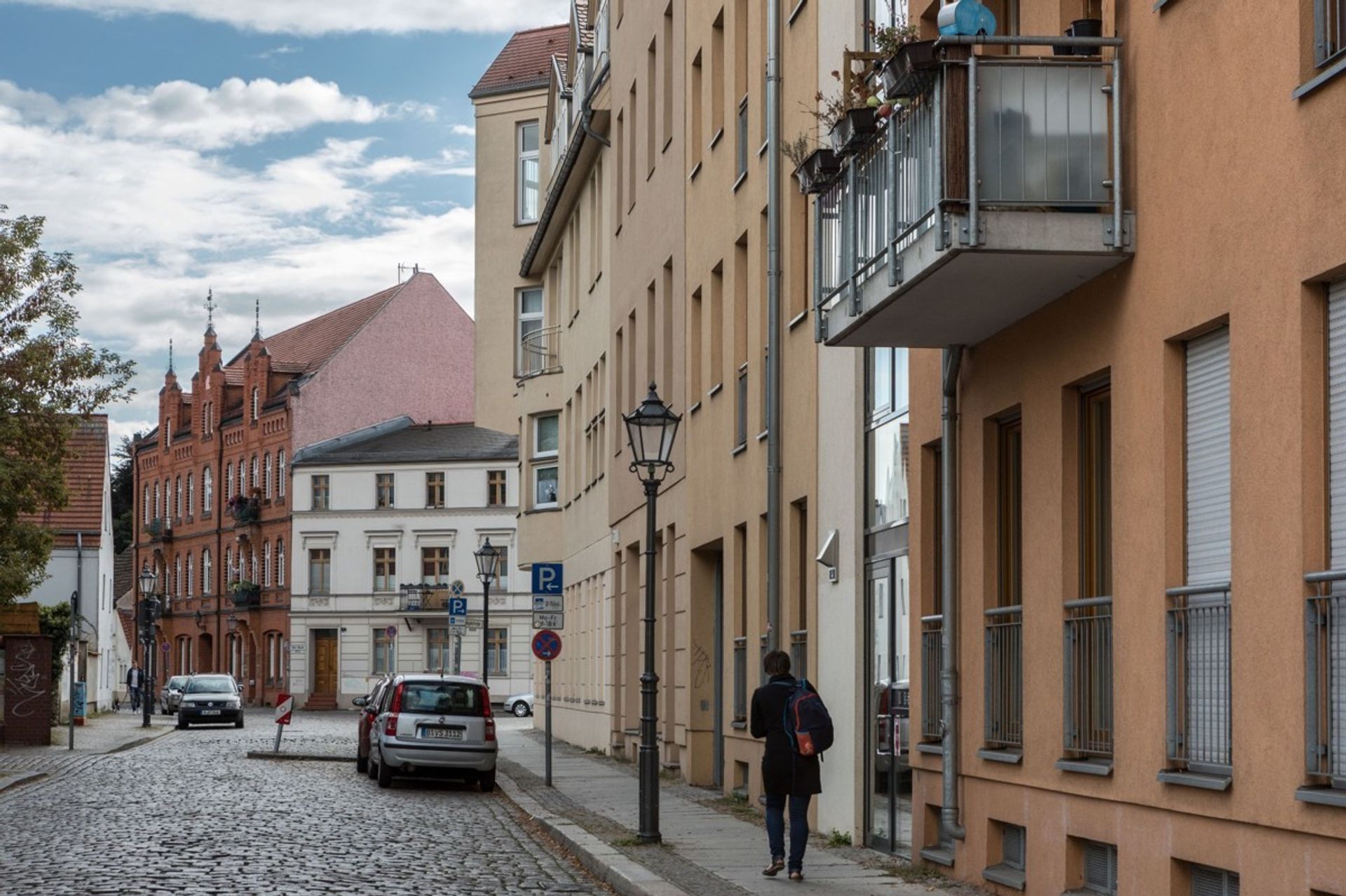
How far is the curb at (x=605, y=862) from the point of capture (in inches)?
552

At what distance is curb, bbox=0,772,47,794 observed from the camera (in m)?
27.3

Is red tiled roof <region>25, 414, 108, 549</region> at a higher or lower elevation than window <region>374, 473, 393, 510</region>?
lower

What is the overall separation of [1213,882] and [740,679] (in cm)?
1347

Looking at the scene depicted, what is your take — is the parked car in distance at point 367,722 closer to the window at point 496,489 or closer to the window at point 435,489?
Result: the window at point 496,489

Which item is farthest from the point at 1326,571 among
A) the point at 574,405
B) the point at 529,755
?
the point at 574,405

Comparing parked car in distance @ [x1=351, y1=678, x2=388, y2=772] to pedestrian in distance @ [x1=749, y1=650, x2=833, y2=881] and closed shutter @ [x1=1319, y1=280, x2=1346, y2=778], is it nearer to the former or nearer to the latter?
pedestrian in distance @ [x1=749, y1=650, x2=833, y2=881]

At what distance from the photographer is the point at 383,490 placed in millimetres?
86062

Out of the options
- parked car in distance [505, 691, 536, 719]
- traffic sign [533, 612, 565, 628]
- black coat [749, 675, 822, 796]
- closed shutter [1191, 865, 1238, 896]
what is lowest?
parked car in distance [505, 691, 536, 719]

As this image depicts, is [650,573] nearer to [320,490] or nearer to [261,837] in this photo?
[261,837]

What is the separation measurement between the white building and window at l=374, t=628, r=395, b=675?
0.19 feet

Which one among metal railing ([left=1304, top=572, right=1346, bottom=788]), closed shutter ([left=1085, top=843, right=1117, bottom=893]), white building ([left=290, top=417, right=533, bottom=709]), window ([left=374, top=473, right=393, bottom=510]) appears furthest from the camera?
window ([left=374, top=473, right=393, bottom=510])

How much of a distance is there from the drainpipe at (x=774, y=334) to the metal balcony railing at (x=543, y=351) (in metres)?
24.7

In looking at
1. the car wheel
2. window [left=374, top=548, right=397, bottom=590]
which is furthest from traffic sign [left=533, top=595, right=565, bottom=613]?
window [left=374, top=548, right=397, bottom=590]

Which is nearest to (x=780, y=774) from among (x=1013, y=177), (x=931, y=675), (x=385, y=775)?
(x=931, y=675)
